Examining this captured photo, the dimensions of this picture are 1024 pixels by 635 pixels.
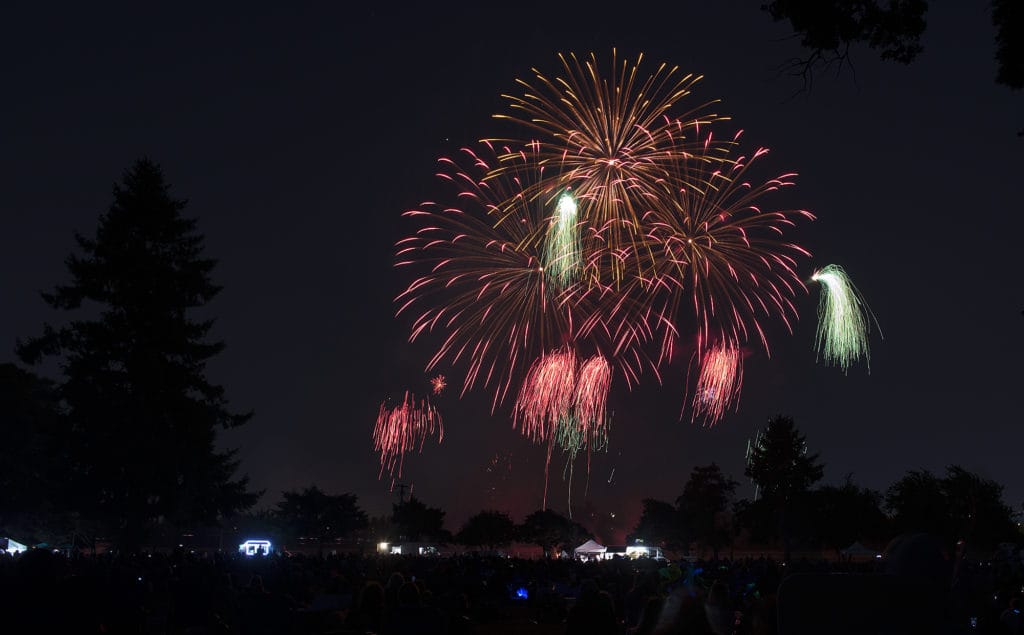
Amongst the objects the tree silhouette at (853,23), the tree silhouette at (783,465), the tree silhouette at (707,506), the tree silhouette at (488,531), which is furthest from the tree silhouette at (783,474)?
the tree silhouette at (853,23)

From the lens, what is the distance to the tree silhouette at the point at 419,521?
406 ft

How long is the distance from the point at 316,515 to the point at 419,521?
13.6 m

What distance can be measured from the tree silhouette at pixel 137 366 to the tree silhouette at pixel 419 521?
8454 centimetres

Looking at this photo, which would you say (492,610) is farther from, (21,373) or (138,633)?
(21,373)

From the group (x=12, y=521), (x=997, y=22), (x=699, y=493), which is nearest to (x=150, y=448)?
(x=12, y=521)

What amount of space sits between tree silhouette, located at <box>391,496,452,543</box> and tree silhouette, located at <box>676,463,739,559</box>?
1359 inches

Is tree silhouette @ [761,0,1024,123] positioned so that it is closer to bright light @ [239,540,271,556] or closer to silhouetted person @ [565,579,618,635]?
silhouetted person @ [565,579,618,635]

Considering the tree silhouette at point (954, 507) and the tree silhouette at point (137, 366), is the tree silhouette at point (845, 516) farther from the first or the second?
the tree silhouette at point (137, 366)

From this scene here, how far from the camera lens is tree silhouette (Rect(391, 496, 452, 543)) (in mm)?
123875

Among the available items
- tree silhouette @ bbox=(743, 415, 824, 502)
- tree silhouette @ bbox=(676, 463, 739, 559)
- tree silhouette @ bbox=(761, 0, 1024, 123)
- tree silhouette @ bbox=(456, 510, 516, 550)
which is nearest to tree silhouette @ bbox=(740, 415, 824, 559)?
tree silhouette @ bbox=(743, 415, 824, 502)

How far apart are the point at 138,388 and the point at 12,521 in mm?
24379

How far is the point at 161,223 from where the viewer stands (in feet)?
133

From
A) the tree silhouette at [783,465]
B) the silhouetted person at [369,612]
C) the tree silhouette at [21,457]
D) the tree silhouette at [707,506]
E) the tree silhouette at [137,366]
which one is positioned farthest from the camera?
the tree silhouette at [707,506]

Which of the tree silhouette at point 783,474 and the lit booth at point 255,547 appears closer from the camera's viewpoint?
the lit booth at point 255,547
